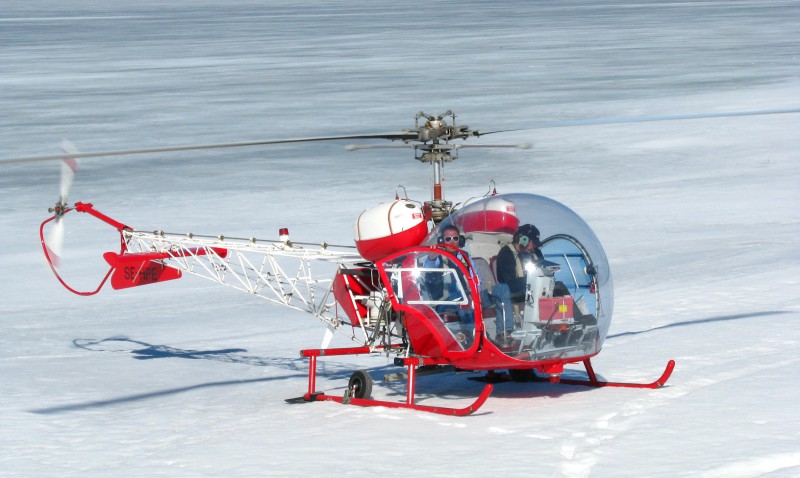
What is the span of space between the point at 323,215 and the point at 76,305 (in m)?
5.08

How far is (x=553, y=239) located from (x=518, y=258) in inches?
12.5

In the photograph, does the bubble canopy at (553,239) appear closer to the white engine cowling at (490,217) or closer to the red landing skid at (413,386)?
the white engine cowling at (490,217)

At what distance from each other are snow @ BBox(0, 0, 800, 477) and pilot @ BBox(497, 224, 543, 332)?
93 cm

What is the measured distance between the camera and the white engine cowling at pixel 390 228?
8.92 m

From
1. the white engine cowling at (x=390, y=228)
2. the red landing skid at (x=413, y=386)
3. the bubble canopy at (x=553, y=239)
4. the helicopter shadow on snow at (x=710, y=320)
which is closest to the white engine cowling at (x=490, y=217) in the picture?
the bubble canopy at (x=553, y=239)

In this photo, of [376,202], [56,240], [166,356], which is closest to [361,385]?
[166,356]

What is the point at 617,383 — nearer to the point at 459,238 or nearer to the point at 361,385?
the point at 459,238

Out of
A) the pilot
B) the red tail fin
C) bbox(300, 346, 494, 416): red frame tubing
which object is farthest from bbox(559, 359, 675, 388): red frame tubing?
the red tail fin

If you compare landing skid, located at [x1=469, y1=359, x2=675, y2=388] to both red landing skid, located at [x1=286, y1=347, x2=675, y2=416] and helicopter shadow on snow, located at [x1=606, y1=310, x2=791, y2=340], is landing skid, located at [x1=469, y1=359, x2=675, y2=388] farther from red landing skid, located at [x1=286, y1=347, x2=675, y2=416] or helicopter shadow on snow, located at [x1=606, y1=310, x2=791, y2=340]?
helicopter shadow on snow, located at [x1=606, y1=310, x2=791, y2=340]

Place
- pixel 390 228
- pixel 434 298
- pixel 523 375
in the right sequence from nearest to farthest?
pixel 434 298
pixel 390 228
pixel 523 375

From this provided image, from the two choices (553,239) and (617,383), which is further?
(617,383)

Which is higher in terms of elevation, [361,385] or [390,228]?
[390,228]

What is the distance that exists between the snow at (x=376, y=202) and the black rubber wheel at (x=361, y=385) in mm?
173

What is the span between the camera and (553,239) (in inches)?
332
